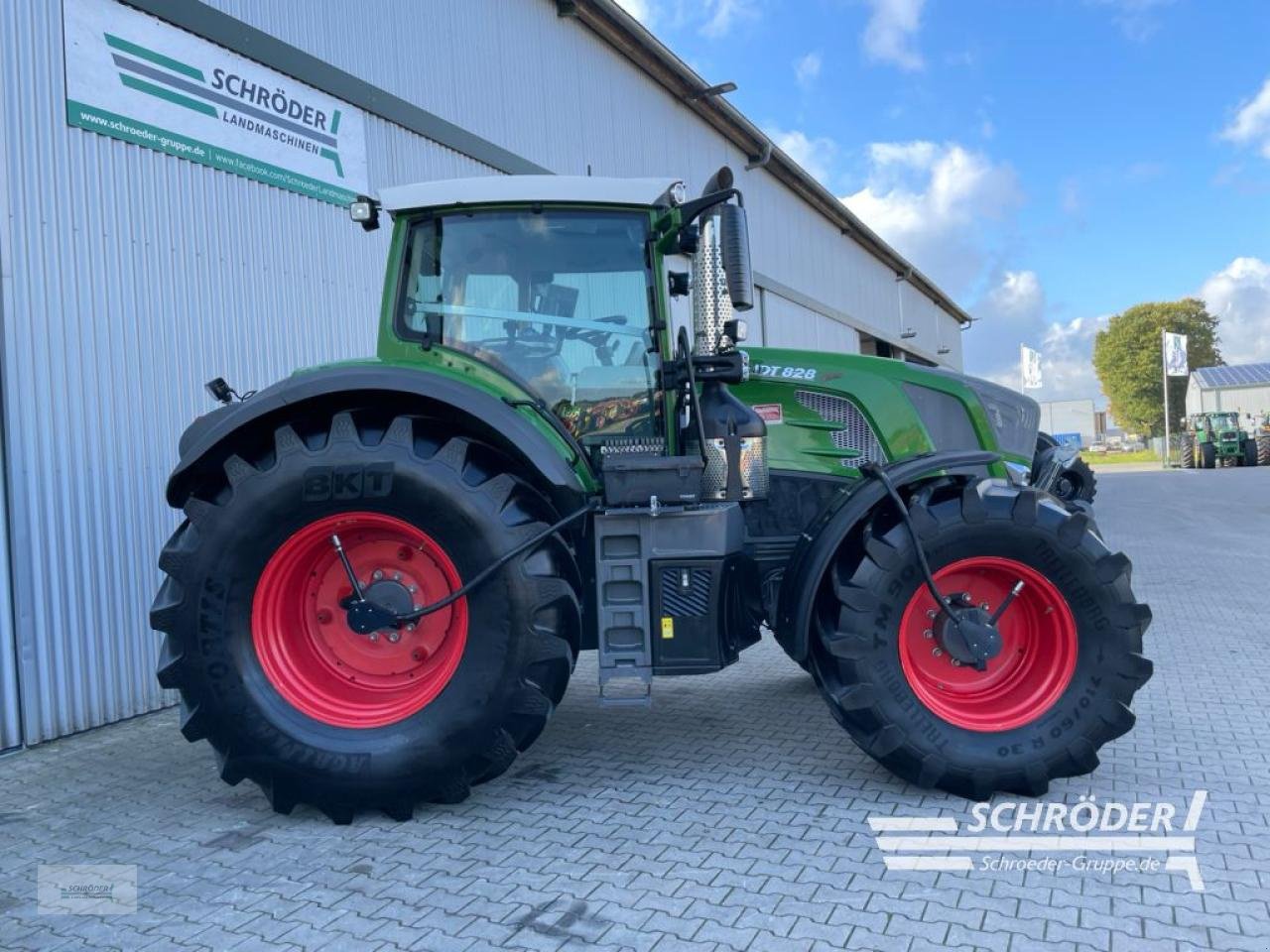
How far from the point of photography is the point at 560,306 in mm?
3887

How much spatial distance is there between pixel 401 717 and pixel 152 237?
11.2ft

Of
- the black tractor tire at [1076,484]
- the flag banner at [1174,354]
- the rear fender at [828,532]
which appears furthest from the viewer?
the flag banner at [1174,354]

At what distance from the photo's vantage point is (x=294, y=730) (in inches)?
132

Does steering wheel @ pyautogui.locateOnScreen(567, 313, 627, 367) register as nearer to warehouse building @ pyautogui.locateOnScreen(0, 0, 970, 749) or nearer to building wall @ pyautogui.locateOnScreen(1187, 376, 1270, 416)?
warehouse building @ pyautogui.locateOnScreen(0, 0, 970, 749)

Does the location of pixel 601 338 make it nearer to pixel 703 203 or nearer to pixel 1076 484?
pixel 703 203

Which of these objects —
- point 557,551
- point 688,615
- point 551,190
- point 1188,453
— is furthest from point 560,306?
point 1188,453

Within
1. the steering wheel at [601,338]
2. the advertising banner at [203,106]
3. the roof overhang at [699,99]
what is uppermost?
the roof overhang at [699,99]

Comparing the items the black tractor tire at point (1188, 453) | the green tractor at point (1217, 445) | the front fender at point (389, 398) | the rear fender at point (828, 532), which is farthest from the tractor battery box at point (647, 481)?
the black tractor tire at point (1188, 453)

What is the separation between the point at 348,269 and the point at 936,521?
15.7ft

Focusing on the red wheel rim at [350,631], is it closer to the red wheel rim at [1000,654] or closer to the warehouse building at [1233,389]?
the red wheel rim at [1000,654]

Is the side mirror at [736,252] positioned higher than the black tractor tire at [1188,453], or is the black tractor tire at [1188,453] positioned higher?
the side mirror at [736,252]

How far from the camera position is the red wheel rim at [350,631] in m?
3.46

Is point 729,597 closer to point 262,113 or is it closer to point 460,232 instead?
point 460,232

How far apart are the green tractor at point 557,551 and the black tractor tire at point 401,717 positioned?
0.04 feet
